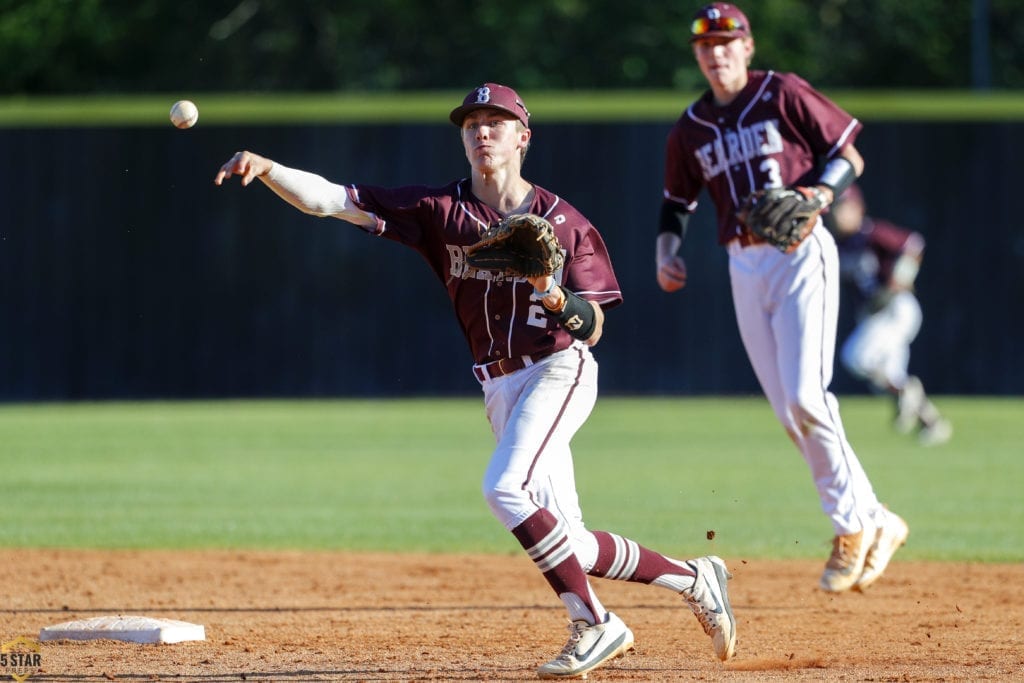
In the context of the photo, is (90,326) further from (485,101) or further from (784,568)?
(485,101)

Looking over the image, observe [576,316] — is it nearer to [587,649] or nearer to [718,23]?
[587,649]

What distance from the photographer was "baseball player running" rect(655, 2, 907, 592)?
6.01m

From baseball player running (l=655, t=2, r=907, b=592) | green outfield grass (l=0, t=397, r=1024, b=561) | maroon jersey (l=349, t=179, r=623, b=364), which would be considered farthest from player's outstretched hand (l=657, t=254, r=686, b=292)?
green outfield grass (l=0, t=397, r=1024, b=561)

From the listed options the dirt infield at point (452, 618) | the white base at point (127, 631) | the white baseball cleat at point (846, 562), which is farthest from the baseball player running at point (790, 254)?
the white base at point (127, 631)

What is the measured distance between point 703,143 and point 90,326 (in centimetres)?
1247

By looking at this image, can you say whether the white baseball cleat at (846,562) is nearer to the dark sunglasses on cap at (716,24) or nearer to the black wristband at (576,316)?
the black wristband at (576,316)

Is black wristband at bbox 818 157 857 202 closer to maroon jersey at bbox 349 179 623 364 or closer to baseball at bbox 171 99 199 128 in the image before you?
maroon jersey at bbox 349 179 623 364

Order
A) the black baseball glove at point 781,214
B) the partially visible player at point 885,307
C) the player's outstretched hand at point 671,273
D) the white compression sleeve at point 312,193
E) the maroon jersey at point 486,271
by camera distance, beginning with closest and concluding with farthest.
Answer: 1. the white compression sleeve at point 312,193
2. the maroon jersey at point 486,271
3. the black baseball glove at point 781,214
4. the player's outstretched hand at point 671,273
5. the partially visible player at point 885,307

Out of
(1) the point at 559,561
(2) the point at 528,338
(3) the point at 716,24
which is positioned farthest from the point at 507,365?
(3) the point at 716,24

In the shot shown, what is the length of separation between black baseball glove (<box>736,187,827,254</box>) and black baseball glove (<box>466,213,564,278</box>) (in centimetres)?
143

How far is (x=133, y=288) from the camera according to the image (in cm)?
1758

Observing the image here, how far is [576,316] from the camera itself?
4582 mm

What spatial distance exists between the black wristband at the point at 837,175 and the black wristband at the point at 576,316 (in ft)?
5.66

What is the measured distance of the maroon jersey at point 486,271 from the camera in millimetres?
4848
